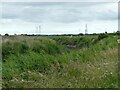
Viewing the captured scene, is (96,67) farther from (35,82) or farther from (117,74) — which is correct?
(35,82)

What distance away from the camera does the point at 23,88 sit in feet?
29.7

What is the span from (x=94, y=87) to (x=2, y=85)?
8.95 feet

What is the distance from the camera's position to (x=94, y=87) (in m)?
8.52

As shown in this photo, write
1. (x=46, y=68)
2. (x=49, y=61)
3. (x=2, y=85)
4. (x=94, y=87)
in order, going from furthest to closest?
1. (x=49, y=61)
2. (x=46, y=68)
3. (x=2, y=85)
4. (x=94, y=87)

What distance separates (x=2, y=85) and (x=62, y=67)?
9.84 feet

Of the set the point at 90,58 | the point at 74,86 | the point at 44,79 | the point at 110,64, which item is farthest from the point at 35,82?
the point at 90,58

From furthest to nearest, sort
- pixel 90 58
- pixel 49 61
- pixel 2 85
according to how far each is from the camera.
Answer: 1. pixel 90 58
2. pixel 49 61
3. pixel 2 85

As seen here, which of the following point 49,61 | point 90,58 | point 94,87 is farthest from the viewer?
point 90,58

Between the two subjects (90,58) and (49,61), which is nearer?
(49,61)

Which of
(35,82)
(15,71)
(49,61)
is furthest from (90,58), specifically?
(35,82)

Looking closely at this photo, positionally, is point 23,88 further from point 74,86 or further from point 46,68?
point 46,68

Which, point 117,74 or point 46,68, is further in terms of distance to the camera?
point 46,68

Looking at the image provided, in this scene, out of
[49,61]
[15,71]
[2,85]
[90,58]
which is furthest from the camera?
[90,58]

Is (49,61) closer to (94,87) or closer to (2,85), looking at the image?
(2,85)
